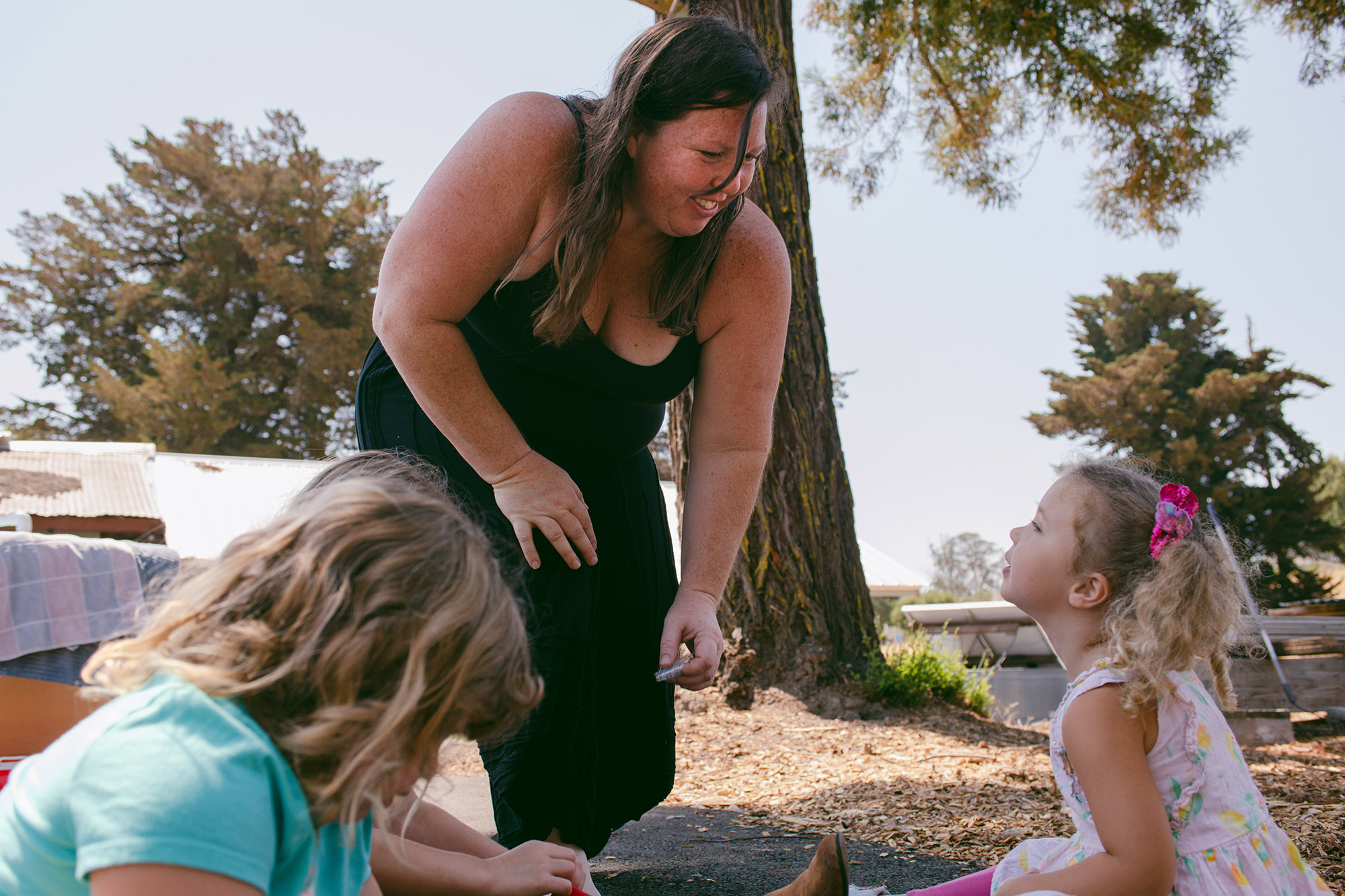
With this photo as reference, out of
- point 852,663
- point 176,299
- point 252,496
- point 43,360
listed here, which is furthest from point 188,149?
point 852,663

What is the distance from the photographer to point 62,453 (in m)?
11.9

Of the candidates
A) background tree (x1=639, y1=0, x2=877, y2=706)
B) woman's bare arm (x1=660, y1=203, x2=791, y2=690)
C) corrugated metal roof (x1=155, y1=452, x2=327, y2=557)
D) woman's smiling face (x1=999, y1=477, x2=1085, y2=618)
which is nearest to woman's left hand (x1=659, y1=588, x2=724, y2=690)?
woman's bare arm (x1=660, y1=203, x2=791, y2=690)

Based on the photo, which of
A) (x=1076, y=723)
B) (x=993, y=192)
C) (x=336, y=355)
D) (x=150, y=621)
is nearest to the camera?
(x=150, y=621)

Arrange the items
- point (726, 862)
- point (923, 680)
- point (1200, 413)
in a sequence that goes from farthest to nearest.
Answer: point (1200, 413) < point (923, 680) < point (726, 862)

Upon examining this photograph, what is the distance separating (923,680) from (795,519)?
114cm

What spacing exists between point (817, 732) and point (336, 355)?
20360 mm

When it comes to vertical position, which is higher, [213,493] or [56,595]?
[56,595]

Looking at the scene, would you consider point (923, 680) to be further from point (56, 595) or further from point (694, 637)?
point (56, 595)

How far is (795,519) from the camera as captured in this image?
4781mm

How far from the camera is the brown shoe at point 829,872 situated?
1.34 meters

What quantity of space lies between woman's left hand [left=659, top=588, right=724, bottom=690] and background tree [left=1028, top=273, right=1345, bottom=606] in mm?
18905

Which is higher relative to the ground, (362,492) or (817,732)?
(362,492)

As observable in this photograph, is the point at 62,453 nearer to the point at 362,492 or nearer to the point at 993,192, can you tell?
the point at 993,192

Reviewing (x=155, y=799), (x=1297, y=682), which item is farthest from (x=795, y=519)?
(x=155, y=799)
